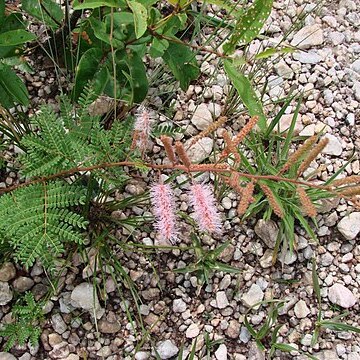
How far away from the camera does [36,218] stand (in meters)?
1.45

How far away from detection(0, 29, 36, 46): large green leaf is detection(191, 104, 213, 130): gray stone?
0.73 m

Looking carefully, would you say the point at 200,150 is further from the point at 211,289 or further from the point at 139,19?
the point at 139,19

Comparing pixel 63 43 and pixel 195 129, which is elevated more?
pixel 63 43

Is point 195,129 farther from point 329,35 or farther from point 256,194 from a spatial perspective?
point 329,35

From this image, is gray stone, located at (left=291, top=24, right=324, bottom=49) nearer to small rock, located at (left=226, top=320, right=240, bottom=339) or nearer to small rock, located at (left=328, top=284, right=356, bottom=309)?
small rock, located at (left=328, top=284, right=356, bottom=309)

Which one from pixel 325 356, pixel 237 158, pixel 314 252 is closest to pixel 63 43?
pixel 237 158

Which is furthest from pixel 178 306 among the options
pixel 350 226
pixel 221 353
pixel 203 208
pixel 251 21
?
pixel 251 21

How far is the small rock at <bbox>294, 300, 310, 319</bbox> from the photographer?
1962 millimetres

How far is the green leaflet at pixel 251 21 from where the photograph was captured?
1.48 m

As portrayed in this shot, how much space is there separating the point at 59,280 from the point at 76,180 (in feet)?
1.12

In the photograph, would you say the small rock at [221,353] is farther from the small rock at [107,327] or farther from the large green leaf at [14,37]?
the large green leaf at [14,37]

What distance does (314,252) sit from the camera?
6.68 feet

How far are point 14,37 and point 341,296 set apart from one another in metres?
1.24

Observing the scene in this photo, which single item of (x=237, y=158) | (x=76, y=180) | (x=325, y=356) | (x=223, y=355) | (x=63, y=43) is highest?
(x=63, y=43)
